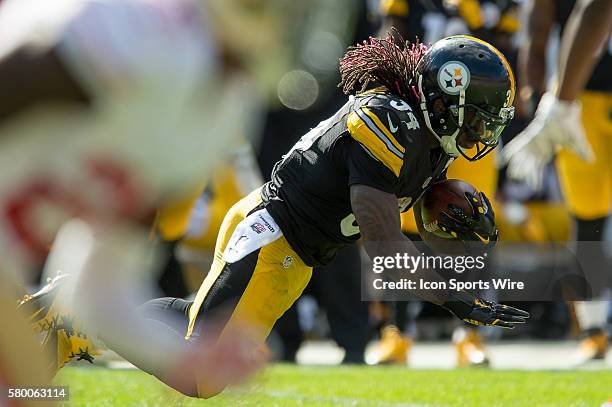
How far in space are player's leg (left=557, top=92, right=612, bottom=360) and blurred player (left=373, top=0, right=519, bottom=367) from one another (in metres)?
0.46

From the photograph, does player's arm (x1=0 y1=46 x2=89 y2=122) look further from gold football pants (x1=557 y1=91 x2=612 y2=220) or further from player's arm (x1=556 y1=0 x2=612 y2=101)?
gold football pants (x1=557 y1=91 x2=612 y2=220)

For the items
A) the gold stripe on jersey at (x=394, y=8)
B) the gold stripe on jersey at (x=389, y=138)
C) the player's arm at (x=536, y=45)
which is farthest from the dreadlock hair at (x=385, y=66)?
the gold stripe on jersey at (x=394, y=8)

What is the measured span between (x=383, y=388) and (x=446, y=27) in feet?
8.24

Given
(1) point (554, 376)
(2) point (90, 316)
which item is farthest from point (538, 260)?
(2) point (90, 316)

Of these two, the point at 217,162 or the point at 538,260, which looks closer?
the point at 217,162

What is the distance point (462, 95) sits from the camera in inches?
159

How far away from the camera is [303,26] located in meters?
1.83

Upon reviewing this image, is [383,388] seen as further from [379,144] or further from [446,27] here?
[446,27]

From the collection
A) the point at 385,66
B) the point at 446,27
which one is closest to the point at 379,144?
the point at 385,66

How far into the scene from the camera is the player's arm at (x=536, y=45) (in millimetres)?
6449

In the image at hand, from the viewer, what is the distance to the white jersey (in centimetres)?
181

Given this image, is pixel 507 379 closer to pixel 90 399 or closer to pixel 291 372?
pixel 291 372

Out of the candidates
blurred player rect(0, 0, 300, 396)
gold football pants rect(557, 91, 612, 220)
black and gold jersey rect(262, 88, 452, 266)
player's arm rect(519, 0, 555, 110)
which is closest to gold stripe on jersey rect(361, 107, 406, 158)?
black and gold jersey rect(262, 88, 452, 266)

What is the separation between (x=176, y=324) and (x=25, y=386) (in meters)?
1.89
